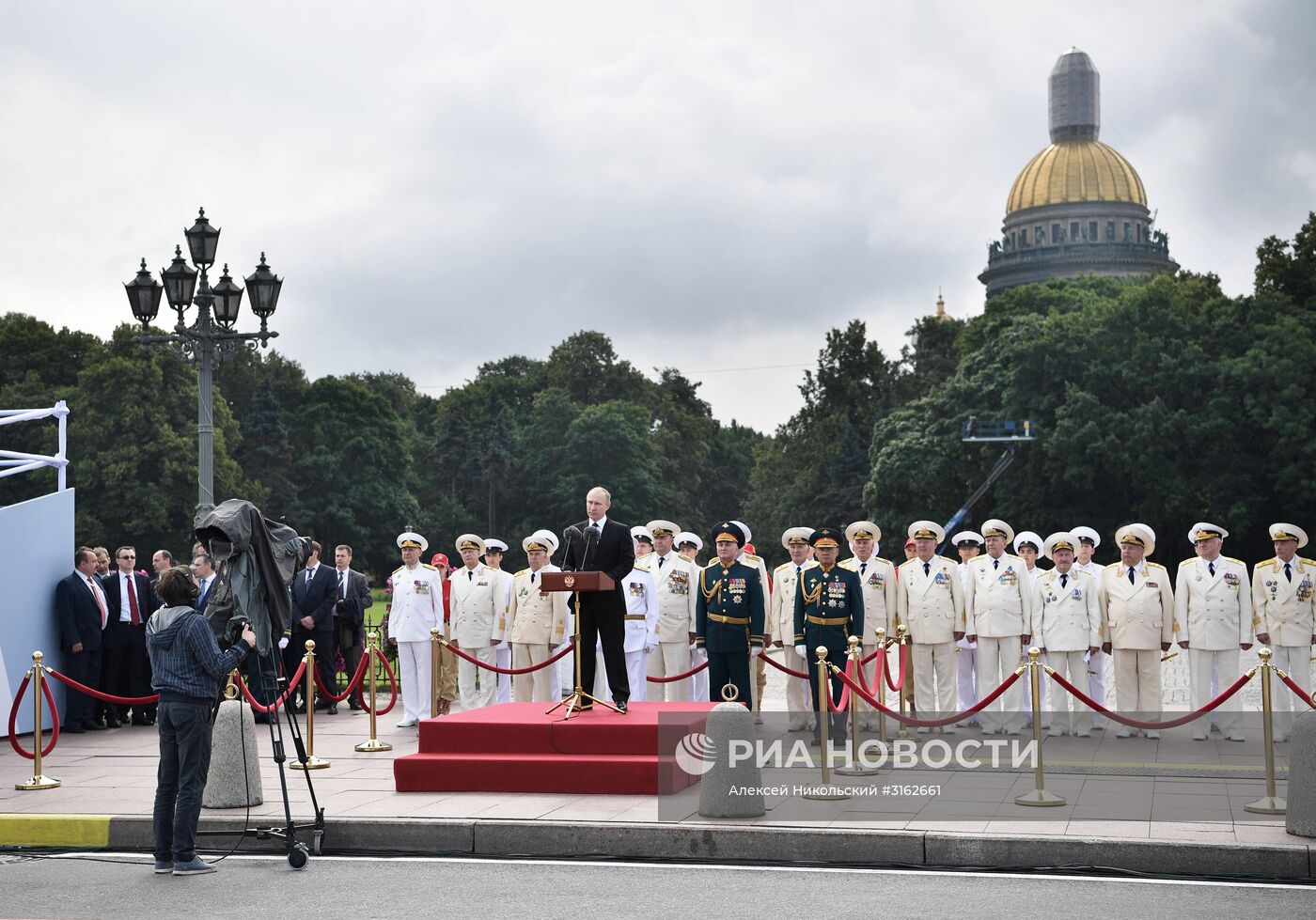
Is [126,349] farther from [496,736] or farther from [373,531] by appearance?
[496,736]

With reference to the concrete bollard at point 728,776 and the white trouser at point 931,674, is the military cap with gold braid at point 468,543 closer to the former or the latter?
the white trouser at point 931,674

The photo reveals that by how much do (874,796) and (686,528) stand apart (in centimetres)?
7724

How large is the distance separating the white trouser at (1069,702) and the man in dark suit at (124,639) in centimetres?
1062

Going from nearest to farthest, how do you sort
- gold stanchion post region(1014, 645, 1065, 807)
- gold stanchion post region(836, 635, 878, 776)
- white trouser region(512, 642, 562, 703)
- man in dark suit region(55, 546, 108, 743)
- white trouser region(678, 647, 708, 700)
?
gold stanchion post region(1014, 645, 1065, 807)
gold stanchion post region(836, 635, 878, 776)
man in dark suit region(55, 546, 108, 743)
white trouser region(512, 642, 562, 703)
white trouser region(678, 647, 708, 700)

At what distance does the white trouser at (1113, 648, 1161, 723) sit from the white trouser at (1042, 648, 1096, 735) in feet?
1.24

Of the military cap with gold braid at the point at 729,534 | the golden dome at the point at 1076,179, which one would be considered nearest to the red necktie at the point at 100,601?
the military cap with gold braid at the point at 729,534

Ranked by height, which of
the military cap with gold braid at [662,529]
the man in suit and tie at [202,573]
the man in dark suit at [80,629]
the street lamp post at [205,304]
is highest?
the street lamp post at [205,304]

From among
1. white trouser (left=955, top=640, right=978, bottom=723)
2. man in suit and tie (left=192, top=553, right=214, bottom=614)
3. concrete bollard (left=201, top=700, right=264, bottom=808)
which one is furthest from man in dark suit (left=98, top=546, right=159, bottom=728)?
white trouser (left=955, top=640, right=978, bottom=723)

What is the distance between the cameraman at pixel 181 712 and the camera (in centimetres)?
968

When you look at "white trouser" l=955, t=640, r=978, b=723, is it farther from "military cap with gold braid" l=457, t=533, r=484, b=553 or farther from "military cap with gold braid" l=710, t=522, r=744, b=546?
"military cap with gold braid" l=457, t=533, r=484, b=553

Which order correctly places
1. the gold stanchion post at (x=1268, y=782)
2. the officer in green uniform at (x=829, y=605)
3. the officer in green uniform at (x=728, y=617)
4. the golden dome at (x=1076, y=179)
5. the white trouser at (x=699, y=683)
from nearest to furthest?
the gold stanchion post at (x=1268, y=782)
the officer in green uniform at (x=829, y=605)
the officer in green uniform at (x=728, y=617)
the white trouser at (x=699, y=683)
the golden dome at (x=1076, y=179)

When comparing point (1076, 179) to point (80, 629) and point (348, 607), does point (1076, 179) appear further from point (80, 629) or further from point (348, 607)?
point (80, 629)

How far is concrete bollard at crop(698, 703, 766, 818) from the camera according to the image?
1055 centimetres

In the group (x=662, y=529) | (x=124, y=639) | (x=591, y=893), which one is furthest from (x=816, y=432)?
(x=591, y=893)
